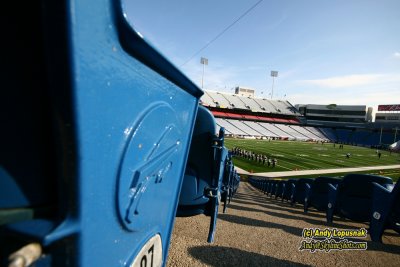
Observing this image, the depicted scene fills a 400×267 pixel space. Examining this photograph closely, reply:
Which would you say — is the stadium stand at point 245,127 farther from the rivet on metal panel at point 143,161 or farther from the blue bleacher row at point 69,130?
the blue bleacher row at point 69,130

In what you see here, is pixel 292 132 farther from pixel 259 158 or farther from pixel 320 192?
pixel 320 192

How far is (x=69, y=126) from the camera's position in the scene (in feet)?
2.34

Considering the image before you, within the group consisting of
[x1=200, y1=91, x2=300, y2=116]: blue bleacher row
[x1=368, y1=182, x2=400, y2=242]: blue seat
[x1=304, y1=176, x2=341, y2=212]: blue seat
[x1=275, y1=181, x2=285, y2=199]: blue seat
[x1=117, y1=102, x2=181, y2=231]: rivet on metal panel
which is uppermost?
[x1=200, y1=91, x2=300, y2=116]: blue bleacher row

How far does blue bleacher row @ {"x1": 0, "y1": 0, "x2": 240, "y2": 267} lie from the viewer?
67 centimetres

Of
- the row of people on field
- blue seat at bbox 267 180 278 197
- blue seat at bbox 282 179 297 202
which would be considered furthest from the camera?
the row of people on field

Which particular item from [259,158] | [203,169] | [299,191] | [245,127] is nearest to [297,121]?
[245,127]

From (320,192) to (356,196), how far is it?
75.5 inches

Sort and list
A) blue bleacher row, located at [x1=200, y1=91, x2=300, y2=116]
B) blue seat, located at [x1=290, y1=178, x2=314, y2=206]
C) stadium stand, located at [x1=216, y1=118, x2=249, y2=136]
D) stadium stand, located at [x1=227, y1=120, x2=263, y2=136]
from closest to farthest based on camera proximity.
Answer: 1. blue seat, located at [x1=290, y1=178, x2=314, y2=206]
2. stadium stand, located at [x1=216, y1=118, x2=249, y2=136]
3. stadium stand, located at [x1=227, y1=120, x2=263, y2=136]
4. blue bleacher row, located at [x1=200, y1=91, x2=300, y2=116]

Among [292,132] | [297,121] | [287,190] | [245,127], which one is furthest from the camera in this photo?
[297,121]

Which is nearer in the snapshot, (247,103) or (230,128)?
(230,128)

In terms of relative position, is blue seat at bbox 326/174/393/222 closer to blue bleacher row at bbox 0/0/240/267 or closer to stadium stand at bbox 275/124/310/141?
blue bleacher row at bbox 0/0/240/267

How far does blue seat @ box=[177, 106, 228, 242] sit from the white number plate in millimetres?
1232

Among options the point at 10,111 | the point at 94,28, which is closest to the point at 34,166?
the point at 10,111

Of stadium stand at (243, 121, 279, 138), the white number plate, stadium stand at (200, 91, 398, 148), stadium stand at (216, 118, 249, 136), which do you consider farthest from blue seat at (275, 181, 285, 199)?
stadium stand at (243, 121, 279, 138)
